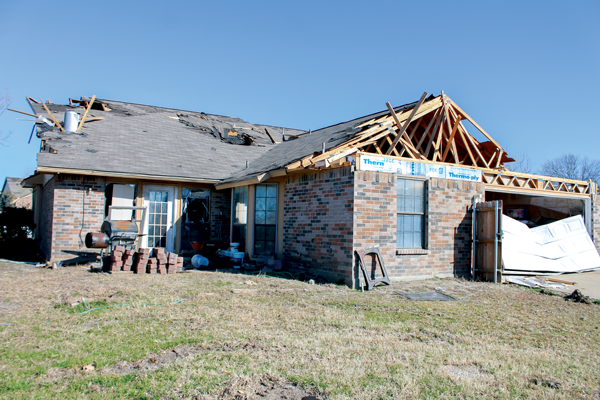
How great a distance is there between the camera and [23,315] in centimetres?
611

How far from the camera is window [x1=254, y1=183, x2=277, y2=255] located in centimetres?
1210

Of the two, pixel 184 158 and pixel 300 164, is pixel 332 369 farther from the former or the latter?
pixel 184 158

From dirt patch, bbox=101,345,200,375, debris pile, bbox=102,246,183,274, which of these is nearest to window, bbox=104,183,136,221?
debris pile, bbox=102,246,183,274

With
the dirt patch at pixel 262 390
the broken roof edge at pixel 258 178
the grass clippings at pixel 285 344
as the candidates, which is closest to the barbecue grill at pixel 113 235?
the grass clippings at pixel 285 344

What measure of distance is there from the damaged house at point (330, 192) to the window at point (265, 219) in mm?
30

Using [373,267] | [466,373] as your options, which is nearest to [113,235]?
[373,267]

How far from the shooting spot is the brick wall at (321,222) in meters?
9.51

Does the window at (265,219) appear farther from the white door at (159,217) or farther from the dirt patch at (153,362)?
the dirt patch at (153,362)

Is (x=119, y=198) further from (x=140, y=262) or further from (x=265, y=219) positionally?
(x=265, y=219)

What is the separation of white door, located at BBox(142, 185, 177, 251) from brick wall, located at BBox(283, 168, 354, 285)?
4.29 m

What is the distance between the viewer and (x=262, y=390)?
3725 mm

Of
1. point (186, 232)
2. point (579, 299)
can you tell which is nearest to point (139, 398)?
point (579, 299)

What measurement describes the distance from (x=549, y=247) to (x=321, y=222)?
23.2 ft

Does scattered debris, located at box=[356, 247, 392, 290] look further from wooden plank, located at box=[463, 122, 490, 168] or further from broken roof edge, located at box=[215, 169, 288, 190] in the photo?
wooden plank, located at box=[463, 122, 490, 168]
